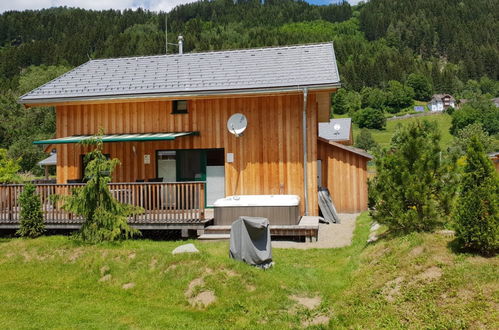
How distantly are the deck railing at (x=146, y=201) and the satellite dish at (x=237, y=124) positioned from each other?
2.52 m

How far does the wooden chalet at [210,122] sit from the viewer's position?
12.4 meters

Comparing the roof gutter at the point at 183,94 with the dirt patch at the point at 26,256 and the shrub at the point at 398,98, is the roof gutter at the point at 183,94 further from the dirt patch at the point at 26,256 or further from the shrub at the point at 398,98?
the shrub at the point at 398,98

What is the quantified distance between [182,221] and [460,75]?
504 feet

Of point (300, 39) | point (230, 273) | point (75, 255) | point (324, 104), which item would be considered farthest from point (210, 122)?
point (300, 39)

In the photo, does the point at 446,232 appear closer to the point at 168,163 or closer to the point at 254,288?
the point at 254,288

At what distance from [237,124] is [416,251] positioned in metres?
7.28

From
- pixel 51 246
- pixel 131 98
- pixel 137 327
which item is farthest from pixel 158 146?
pixel 137 327

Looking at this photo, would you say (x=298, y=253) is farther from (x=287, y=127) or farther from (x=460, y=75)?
(x=460, y=75)

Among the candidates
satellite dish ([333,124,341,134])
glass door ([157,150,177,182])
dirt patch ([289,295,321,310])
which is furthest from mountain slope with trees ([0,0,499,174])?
dirt patch ([289,295,321,310])

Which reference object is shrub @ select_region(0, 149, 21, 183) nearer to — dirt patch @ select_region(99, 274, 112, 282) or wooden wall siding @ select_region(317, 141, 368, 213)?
dirt patch @ select_region(99, 274, 112, 282)

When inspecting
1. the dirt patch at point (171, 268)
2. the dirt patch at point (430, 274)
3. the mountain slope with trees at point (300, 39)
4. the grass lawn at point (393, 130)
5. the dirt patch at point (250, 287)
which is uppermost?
the mountain slope with trees at point (300, 39)

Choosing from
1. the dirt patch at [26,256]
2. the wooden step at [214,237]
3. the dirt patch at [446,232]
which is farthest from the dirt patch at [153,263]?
the dirt patch at [446,232]

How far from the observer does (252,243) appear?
25.3 feet

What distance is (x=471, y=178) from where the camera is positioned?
20.6ft
